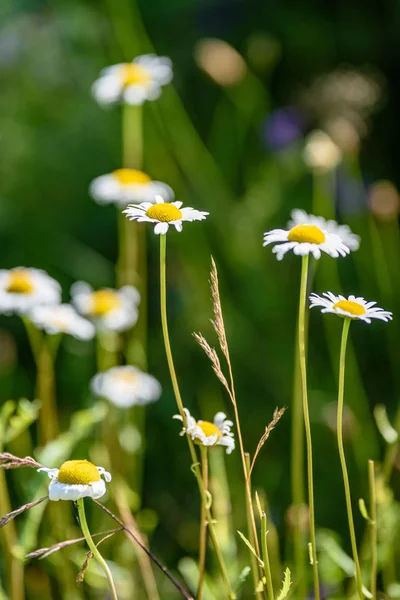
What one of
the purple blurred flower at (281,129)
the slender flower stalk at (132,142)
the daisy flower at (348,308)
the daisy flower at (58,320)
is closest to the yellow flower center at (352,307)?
the daisy flower at (348,308)

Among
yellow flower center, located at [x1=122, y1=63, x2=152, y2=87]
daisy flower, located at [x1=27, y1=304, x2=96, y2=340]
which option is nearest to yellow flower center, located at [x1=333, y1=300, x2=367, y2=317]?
daisy flower, located at [x1=27, y1=304, x2=96, y2=340]

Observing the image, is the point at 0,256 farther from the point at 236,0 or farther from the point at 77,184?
the point at 236,0

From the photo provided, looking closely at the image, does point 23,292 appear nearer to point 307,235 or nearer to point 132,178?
point 132,178

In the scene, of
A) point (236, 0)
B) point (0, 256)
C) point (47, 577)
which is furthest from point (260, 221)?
point (236, 0)

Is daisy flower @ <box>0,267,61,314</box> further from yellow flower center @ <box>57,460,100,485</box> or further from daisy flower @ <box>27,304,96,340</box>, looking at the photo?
yellow flower center @ <box>57,460,100,485</box>

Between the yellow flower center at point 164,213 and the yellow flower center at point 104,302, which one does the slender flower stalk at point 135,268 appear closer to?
the yellow flower center at point 104,302
